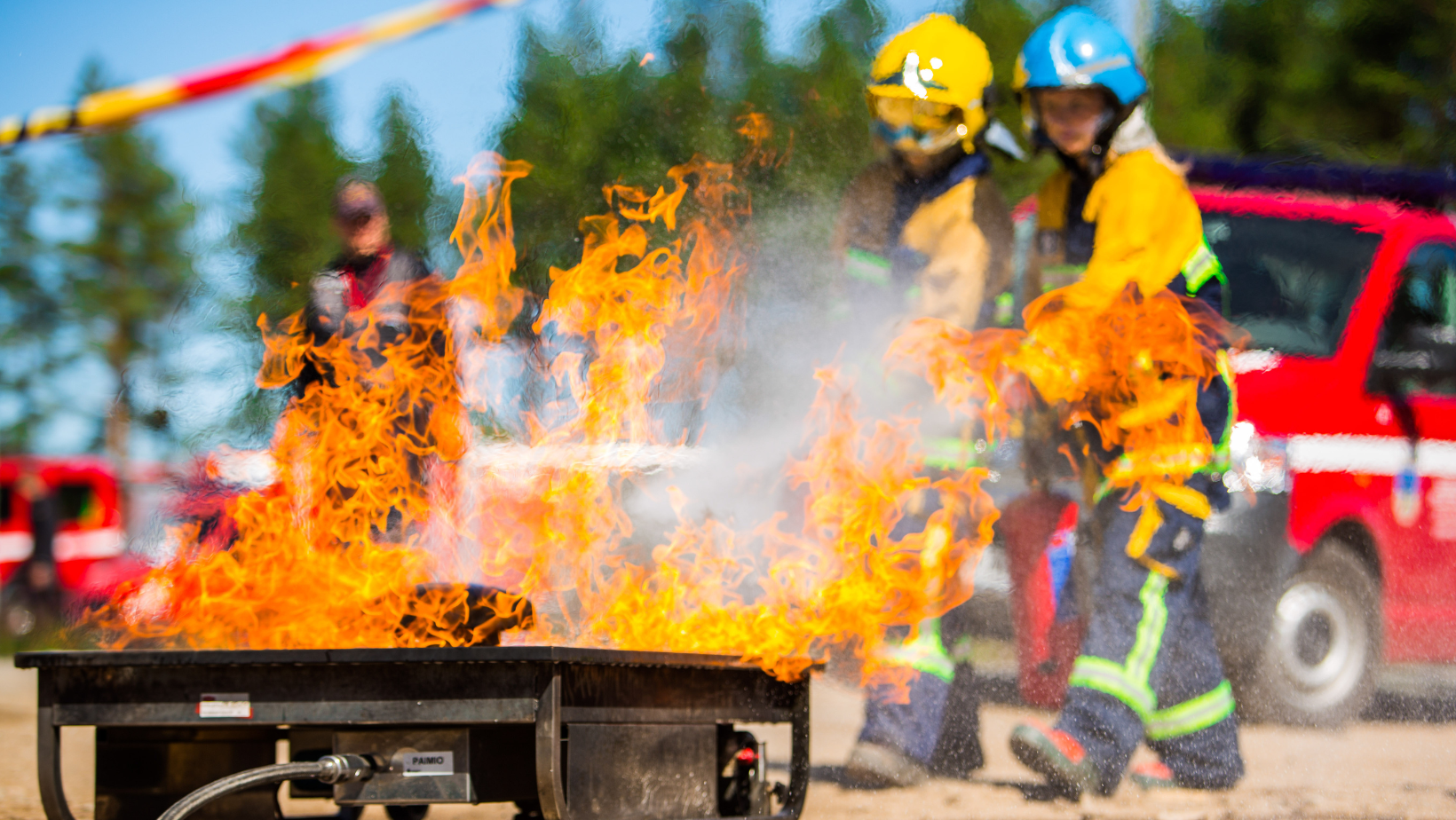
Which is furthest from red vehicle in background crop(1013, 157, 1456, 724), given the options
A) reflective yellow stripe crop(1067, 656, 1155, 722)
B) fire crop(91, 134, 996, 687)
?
fire crop(91, 134, 996, 687)

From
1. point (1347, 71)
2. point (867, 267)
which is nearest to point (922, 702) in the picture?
point (867, 267)

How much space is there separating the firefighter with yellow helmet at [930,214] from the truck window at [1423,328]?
2556 mm

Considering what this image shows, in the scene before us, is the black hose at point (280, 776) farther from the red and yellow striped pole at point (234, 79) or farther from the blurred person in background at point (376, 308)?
the red and yellow striped pole at point (234, 79)

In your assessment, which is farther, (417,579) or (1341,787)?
(1341,787)

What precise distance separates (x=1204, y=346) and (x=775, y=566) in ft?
5.75

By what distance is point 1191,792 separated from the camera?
4.46m

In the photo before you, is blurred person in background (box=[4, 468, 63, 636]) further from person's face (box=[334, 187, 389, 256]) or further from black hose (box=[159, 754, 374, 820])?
black hose (box=[159, 754, 374, 820])

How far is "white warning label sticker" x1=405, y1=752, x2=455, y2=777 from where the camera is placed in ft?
9.64

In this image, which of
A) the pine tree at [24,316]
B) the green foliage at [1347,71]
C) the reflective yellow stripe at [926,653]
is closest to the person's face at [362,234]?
the reflective yellow stripe at [926,653]

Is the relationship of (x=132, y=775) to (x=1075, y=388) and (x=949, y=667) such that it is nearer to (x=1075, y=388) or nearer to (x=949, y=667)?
(x=949, y=667)

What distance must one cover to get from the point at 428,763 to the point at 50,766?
3.08ft

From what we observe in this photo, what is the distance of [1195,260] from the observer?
4621 mm

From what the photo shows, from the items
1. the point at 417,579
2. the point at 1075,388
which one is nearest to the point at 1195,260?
the point at 1075,388

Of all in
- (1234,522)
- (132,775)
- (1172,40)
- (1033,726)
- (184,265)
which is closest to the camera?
(132,775)
